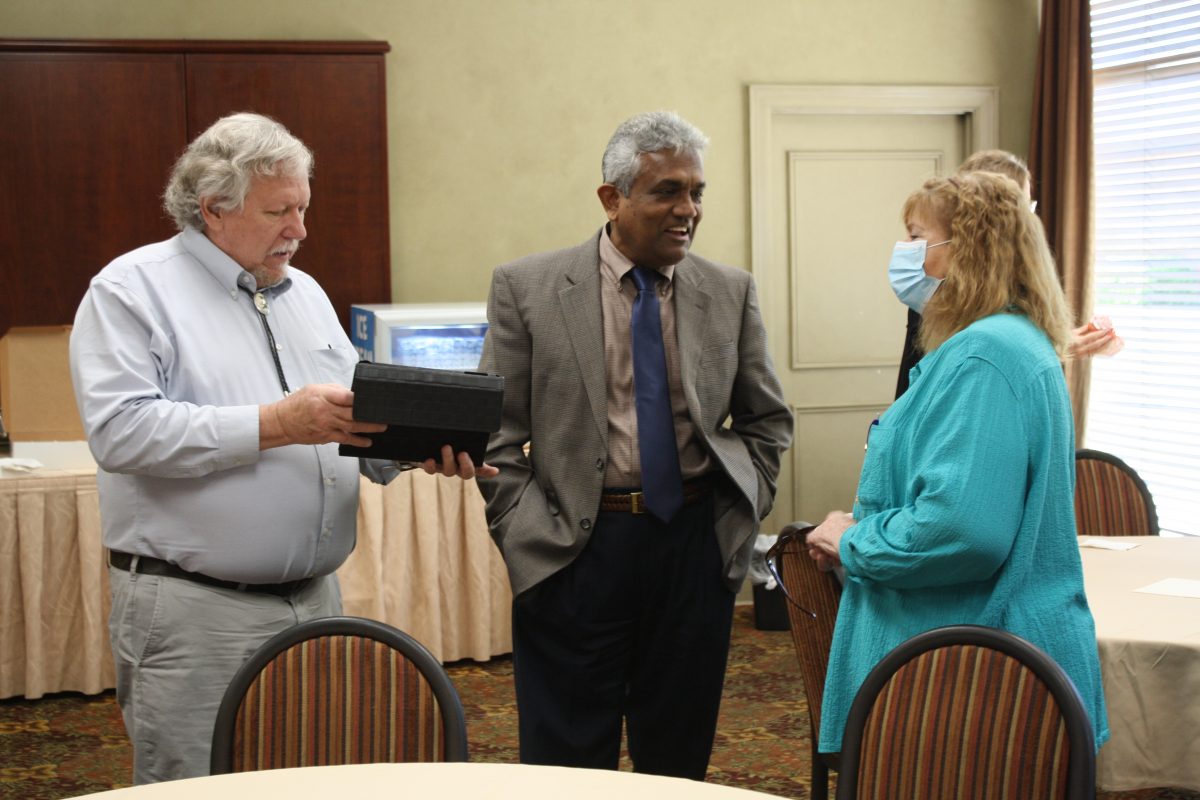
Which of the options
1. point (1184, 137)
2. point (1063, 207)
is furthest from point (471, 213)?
point (1184, 137)

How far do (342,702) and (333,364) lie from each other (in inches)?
28.2

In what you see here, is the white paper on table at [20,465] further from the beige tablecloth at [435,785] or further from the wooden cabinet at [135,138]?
the beige tablecloth at [435,785]

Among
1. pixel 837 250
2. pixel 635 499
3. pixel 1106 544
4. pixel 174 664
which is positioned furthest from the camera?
pixel 837 250

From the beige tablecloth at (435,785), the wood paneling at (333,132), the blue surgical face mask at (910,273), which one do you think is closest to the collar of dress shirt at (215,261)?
the beige tablecloth at (435,785)

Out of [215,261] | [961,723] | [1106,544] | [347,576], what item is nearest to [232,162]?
[215,261]

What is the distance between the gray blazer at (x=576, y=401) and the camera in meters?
2.46

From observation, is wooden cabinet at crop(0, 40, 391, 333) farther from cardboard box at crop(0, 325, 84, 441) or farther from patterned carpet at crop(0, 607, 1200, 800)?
patterned carpet at crop(0, 607, 1200, 800)

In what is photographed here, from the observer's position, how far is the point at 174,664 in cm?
202

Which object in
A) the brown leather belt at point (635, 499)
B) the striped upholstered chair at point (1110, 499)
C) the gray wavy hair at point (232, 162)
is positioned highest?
the gray wavy hair at point (232, 162)

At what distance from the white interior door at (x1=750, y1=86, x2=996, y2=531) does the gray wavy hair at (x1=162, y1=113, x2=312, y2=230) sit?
3829 millimetres

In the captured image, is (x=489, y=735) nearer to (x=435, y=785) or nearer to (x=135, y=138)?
(x=435, y=785)

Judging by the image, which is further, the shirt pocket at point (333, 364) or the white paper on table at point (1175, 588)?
the white paper on table at point (1175, 588)

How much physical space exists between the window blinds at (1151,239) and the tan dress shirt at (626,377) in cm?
339

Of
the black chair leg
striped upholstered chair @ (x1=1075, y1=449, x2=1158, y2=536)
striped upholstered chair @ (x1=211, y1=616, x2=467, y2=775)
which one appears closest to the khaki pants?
striped upholstered chair @ (x1=211, y1=616, x2=467, y2=775)
